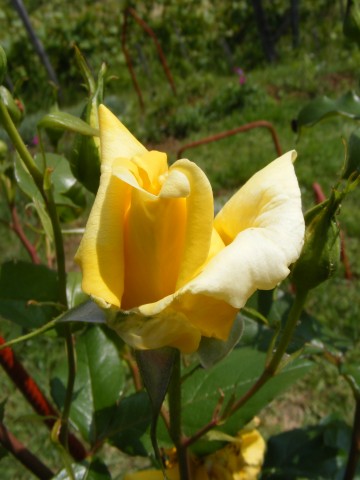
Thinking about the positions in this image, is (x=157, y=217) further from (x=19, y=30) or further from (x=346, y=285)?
(x=19, y=30)

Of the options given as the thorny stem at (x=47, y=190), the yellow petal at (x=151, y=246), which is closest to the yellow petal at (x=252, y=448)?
the thorny stem at (x=47, y=190)

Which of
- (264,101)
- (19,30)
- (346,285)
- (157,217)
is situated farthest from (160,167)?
(19,30)

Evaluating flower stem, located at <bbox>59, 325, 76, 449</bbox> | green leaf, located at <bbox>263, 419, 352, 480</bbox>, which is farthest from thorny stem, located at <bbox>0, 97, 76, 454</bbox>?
green leaf, located at <bbox>263, 419, 352, 480</bbox>

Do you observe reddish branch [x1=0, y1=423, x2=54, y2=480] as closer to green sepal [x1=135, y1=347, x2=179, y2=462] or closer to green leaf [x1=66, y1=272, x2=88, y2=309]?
green leaf [x1=66, y1=272, x2=88, y2=309]

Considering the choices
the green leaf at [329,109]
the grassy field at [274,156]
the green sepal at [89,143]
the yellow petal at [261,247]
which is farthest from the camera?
the grassy field at [274,156]

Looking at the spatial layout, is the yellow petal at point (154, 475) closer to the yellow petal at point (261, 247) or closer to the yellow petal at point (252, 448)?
the yellow petal at point (252, 448)

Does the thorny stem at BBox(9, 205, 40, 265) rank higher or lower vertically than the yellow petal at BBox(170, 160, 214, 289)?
lower
